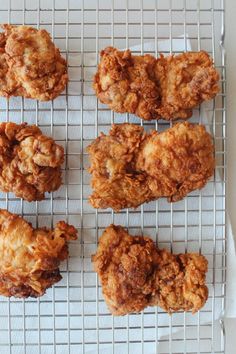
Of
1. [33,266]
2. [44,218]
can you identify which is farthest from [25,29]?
[33,266]

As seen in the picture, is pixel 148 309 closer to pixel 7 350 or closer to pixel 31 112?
pixel 7 350

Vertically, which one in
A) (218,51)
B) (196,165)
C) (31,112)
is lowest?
(196,165)

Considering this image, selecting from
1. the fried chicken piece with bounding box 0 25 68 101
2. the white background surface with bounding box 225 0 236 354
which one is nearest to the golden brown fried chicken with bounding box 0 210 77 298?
the fried chicken piece with bounding box 0 25 68 101

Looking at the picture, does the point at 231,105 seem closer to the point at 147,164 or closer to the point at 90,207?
the point at 147,164

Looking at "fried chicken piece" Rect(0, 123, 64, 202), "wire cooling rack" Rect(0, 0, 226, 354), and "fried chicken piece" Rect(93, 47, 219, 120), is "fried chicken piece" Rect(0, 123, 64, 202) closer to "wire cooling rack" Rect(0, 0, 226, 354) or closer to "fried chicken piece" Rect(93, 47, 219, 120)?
"wire cooling rack" Rect(0, 0, 226, 354)

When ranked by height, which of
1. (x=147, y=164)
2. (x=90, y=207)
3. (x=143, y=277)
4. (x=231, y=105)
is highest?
(x=231, y=105)

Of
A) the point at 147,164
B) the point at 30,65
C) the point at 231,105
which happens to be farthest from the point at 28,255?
the point at 231,105

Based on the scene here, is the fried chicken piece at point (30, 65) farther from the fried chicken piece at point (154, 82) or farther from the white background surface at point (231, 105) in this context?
the white background surface at point (231, 105)
